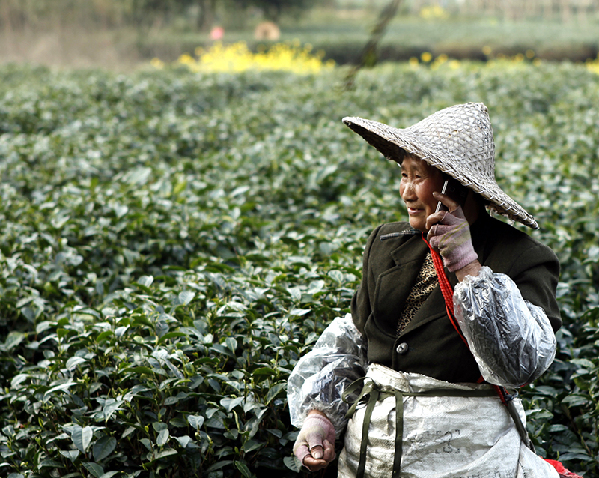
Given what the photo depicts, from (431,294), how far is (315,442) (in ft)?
1.62

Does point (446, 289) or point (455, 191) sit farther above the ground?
point (455, 191)

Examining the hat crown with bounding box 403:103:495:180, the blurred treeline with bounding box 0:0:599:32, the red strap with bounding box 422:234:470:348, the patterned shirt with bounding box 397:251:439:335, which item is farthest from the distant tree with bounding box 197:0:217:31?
the red strap with bounding box 422:234:470:348

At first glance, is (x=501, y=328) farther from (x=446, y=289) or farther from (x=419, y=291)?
(x=419, y=291)

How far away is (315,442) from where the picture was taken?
1.74 meters

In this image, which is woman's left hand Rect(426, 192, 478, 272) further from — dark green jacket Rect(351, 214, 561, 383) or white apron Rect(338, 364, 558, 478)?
white apron Rect(338, 364, 558, 478)

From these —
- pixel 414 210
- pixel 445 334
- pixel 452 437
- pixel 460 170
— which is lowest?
pixel 452 437

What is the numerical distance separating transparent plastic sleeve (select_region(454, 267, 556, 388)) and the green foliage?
2.94 feet

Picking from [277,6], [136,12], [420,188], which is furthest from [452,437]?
[277,6]

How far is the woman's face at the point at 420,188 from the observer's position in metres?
1.66

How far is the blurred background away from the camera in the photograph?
19344 millimetres

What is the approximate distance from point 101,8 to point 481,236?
23.7 metres

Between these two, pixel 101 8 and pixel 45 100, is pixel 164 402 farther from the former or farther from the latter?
pixel 101 8

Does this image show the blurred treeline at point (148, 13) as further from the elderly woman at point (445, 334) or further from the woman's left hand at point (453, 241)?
the woman's left hand at point (453, 241)

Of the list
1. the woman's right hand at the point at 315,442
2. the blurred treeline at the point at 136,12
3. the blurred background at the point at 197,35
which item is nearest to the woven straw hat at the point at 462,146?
the woman's right hand at the point at 315,442
